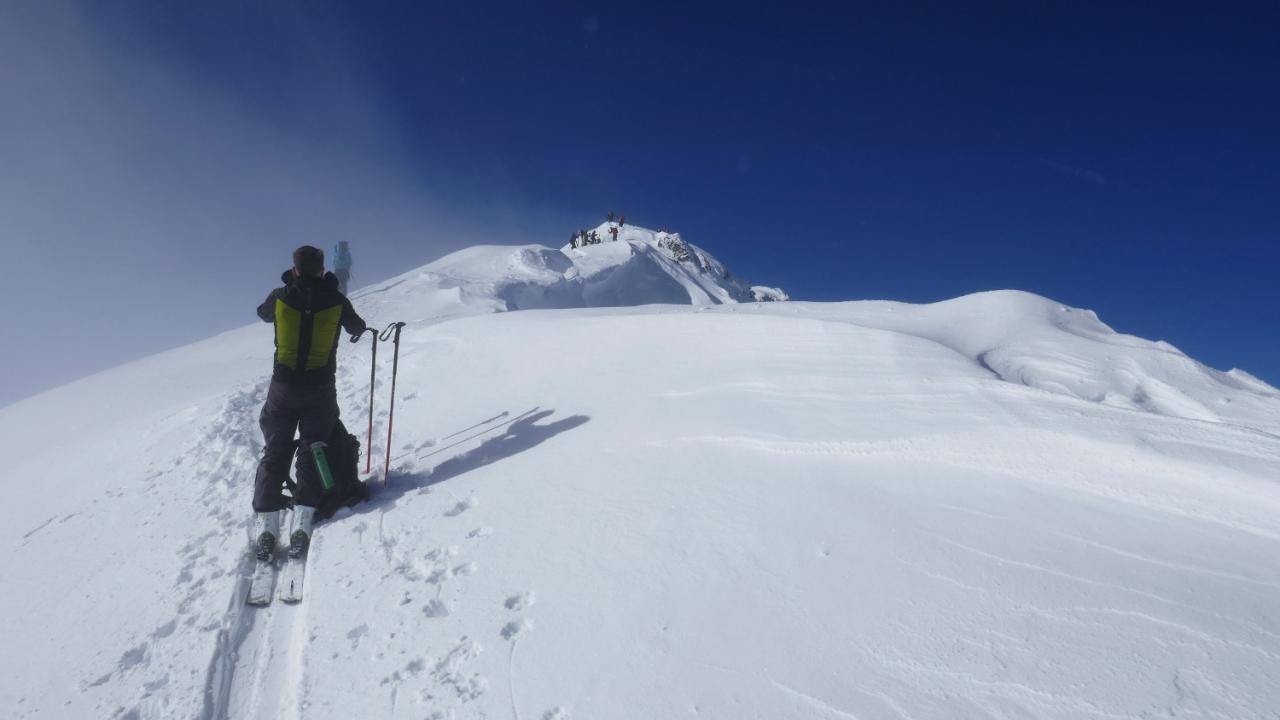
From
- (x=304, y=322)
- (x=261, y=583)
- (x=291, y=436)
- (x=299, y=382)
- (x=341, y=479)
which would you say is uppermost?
(x=304, y=322)

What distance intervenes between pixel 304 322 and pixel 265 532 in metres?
A: 1.63

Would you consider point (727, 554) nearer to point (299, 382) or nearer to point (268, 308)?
point (299, 382)

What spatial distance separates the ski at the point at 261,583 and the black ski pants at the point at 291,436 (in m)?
0.55

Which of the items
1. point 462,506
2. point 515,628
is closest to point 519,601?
point 515,628

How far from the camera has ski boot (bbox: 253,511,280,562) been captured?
4078mm

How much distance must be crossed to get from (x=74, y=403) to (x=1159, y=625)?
12.2 meters

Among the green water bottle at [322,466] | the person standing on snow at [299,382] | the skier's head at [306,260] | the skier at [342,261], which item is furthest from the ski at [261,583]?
the skier at [342,261]

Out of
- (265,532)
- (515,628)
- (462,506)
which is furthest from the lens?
(462,506)

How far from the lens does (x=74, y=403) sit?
842 cm

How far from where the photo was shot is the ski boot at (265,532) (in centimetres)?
408

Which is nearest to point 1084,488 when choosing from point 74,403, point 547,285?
point 74,403

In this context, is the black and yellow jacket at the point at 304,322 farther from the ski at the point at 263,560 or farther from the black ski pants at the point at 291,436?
the ski at the point at 263,560

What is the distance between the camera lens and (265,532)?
4.17 meters

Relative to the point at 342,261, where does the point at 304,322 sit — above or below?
below
